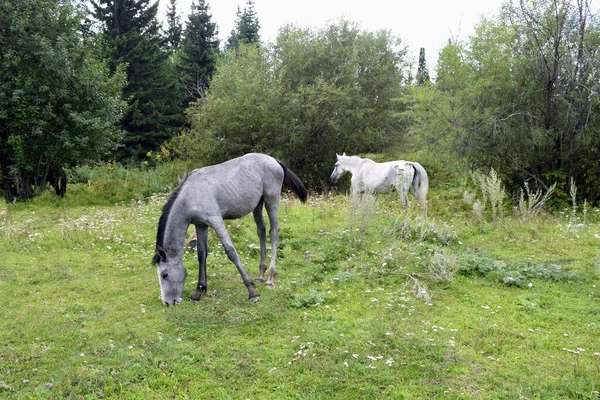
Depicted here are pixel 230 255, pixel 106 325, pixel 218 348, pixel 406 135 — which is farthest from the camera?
pixel 406 135

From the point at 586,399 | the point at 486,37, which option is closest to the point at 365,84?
the point at 486,37

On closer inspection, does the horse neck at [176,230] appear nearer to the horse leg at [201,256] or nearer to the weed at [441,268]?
the horse leg at [201,256]

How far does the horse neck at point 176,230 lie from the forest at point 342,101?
925 cm

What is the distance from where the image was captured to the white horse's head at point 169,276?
571cm

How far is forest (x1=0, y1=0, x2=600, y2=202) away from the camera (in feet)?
39.3

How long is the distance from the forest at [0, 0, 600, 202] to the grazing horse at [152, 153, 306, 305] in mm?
7877

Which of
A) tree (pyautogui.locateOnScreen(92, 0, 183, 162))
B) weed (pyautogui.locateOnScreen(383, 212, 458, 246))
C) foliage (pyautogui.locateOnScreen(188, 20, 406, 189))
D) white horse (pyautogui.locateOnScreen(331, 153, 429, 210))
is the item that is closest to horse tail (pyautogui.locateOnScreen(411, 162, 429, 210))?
white horse (pyautogui.locateOnScreen(331, 153, 429, 210))

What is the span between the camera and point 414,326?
15.9 feet

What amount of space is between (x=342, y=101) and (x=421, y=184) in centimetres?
735

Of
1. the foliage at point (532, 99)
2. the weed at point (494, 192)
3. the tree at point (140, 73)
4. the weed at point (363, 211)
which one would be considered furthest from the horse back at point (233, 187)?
the tree at point (140, 73)

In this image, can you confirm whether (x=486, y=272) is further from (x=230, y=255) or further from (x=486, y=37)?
(x=486, y=37)

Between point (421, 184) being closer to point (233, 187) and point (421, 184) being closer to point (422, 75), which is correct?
point (233, 187)

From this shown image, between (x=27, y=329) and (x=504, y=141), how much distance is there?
39.3 ft

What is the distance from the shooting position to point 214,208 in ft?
19.8
